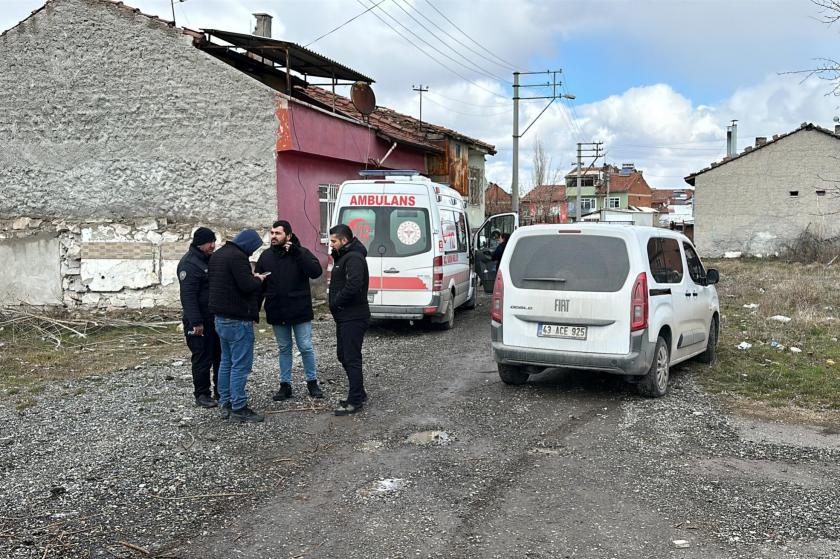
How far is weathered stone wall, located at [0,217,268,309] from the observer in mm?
14531

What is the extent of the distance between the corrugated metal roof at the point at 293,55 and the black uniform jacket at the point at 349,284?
877 centimetres

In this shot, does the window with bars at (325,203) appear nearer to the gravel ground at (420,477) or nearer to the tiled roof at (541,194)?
the gravel ground at (420,477)

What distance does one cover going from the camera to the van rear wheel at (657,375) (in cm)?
726

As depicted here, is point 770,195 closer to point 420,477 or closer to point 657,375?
point 657,375

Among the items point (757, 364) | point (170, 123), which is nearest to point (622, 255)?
point (757, 364)

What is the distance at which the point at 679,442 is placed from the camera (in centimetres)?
600

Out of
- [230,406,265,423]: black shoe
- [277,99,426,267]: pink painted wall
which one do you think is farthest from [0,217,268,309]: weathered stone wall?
[230,406,265,423]: black shoe

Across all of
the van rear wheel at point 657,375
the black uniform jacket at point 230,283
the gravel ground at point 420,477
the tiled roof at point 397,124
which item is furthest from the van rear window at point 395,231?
the tiled roof at point 397,124

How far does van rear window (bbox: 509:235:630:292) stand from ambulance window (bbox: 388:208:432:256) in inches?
145

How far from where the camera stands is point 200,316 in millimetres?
6980

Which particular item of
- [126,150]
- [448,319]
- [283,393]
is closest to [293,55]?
[126,150]

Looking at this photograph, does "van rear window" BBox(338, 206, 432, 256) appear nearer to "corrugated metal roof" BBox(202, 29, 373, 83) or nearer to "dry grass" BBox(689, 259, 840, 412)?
"dry grass" BBox(689, 259, 840, 412)

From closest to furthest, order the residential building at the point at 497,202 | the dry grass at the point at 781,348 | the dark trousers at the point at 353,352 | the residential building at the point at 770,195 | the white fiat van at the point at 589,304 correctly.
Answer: the dark trousers at the point at 353,352 → the white fiat van at the point at 589,304 → the dry grass at the point at 781,348 → the residential building at the point at 770,195 → the residential building at the point at 497,202

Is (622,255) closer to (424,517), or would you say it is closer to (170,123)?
(424,517)
